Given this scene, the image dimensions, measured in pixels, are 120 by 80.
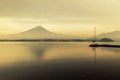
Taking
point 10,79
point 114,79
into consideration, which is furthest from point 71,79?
point 10,79

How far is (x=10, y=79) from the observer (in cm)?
1766

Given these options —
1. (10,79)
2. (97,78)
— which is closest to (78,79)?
(97,78)

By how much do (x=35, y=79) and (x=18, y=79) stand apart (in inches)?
57.1

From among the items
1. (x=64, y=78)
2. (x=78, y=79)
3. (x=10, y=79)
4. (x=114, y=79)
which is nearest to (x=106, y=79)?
(x=114, y=79)

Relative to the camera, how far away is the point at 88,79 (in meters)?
17.3

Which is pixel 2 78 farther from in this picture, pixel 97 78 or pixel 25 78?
pixel 97 78

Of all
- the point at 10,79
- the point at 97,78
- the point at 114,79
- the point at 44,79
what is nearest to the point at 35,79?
the point at 44,79

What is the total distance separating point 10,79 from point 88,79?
6.53 meters

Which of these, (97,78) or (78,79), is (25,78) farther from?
(97,78)

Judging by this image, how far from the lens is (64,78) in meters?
17.8

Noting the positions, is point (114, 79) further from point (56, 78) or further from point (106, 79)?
point (56, 78)

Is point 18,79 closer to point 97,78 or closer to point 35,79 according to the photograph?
point 35,79

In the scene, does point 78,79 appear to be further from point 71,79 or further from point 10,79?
point 10,79

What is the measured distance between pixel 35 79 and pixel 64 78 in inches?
96.0
